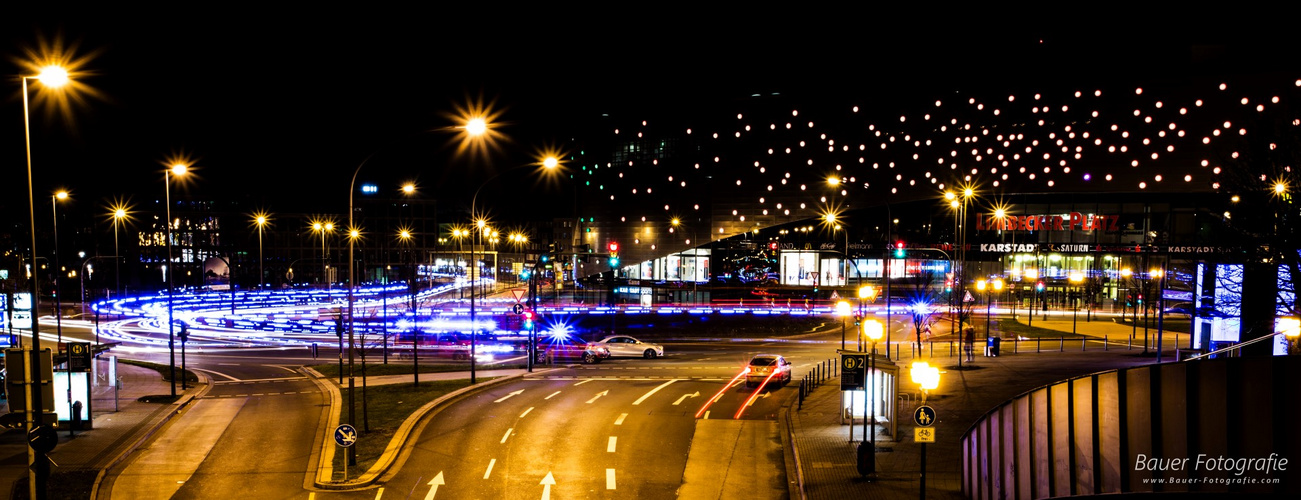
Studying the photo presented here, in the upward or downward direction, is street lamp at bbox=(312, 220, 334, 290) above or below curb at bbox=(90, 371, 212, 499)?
above

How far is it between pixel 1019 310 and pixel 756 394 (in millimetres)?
44886

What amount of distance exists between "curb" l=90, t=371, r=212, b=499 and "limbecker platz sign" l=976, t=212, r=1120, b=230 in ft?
215

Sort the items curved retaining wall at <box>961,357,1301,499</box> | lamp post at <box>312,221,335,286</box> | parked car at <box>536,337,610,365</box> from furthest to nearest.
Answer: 1. lamp post at <box>312,221,335,286</box>
2. parked car at <box>536,337,610,365</box>
3. curved retaining wall at <box>961,357,1301,499</box>

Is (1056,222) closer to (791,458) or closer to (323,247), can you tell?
(791,458)

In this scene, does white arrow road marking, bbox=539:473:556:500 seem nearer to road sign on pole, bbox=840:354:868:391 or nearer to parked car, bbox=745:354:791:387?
road sign on pole, bbox=840:354:868:391

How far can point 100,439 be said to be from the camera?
2144cm

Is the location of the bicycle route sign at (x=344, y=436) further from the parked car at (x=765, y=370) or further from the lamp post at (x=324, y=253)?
the lamp post at (x=324, y=253)

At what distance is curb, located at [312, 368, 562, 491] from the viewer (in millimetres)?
17359

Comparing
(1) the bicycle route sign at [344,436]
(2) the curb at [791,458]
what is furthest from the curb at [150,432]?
(2) the curb at [791,458]

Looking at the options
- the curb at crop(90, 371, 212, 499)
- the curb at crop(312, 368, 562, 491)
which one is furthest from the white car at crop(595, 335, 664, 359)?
the curb at crop(90, 371, 212, 499)

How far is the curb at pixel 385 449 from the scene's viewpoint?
1736 cm

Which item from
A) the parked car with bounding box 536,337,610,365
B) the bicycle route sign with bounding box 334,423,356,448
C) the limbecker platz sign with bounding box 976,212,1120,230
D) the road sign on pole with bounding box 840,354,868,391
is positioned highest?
the limbecker platz sign with bounding box 976,212,1120,230

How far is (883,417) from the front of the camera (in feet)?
74.9

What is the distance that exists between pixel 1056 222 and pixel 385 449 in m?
71.2
